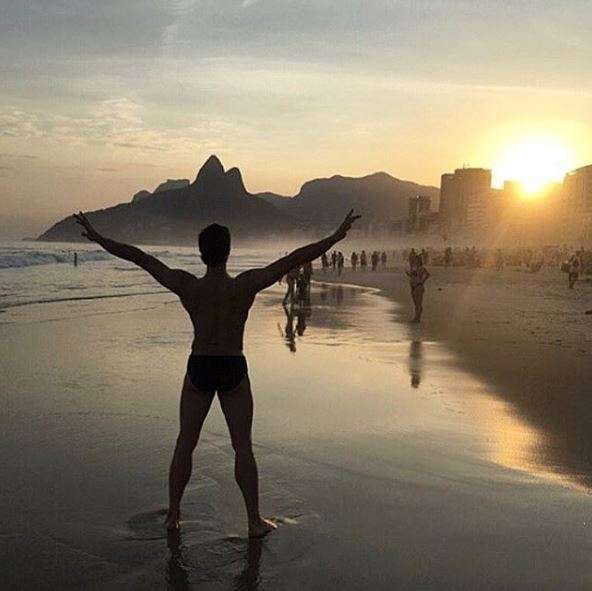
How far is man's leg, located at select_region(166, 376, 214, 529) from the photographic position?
15.6 feet

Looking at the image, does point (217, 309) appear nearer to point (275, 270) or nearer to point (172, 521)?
point (275, 270)

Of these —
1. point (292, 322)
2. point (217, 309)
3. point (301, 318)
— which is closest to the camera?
point (217, 309)

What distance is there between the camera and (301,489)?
573 cm

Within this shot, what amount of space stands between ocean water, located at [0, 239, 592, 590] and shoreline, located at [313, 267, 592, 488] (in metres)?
0.29

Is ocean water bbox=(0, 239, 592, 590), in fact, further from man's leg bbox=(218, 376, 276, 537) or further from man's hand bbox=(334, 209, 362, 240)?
man's hand bbox=(334, 209, 362, 240)

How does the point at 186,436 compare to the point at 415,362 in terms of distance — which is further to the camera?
the point at 415,362

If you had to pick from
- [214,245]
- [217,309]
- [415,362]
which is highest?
[214,245]

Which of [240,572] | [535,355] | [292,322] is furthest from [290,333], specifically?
[240,572]

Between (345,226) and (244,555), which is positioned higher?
(345,226)

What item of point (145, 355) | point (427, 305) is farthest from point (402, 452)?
point (427, 305)

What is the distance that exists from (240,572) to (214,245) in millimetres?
2087

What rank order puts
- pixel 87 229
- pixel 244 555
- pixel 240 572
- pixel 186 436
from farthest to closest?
pixel 87 229
pixel 186 436
pixel 244 555
pixel 240 572

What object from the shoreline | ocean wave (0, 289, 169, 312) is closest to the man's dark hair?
the shoreline

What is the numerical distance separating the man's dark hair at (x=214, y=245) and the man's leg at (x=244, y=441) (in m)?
0.83
